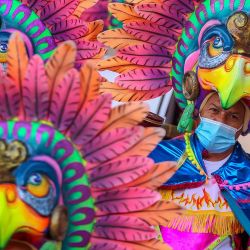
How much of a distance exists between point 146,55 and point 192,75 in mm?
201

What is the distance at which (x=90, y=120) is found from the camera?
1.23 m

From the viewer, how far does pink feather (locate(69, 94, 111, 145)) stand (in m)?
1.22

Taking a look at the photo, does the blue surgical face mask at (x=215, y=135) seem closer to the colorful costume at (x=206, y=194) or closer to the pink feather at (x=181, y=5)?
the colorful costume at (x=206, y=194)

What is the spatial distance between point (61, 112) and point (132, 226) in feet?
0.84

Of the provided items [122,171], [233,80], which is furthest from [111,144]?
[233,80]

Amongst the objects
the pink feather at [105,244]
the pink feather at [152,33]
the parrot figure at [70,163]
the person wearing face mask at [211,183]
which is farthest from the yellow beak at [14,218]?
the pink feather at [152,33]

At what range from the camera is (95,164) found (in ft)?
4.10

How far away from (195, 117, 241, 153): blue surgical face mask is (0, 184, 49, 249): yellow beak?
736mm

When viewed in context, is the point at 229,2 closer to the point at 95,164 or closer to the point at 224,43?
the point at 224,43

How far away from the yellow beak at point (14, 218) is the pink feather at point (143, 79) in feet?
2.77

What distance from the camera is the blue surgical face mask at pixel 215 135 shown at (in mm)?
1803

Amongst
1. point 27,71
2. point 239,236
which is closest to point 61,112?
point 27,71

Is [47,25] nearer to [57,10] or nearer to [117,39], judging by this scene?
[57,10]

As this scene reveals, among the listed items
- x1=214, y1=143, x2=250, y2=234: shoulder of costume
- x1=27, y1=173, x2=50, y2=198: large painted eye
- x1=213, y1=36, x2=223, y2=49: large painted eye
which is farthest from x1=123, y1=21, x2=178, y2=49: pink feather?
x1=27, y1=173, x2=50, y2=198: large painted eye
